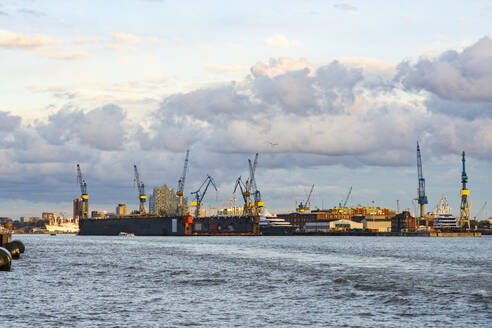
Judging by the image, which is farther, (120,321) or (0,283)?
(0,283)

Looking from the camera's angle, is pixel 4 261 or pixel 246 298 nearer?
pixel 246 298

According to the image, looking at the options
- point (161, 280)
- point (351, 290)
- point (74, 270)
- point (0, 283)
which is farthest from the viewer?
point (74, 270)

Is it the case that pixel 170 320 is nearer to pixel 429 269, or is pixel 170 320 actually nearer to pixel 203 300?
pixel 203 300

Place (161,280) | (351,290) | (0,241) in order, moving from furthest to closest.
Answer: (0,241), (161,280), (351,290)

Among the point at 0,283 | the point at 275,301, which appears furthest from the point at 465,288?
the point at 0,283

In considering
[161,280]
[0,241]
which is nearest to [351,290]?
[161,280]

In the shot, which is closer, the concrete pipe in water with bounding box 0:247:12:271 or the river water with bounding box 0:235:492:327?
the river water with bounding box 0:235:492:327

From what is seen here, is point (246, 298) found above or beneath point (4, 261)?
beneath

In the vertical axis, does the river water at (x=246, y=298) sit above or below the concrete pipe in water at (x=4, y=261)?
below

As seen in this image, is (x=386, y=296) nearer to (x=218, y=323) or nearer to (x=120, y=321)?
(x=218, y=323)

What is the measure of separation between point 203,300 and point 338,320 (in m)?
11.3

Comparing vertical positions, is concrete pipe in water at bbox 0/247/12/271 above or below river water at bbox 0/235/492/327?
above

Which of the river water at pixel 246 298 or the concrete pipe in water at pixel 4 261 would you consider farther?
the concrete pipe in water at pixel 4 261

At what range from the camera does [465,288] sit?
50438 millimetres
